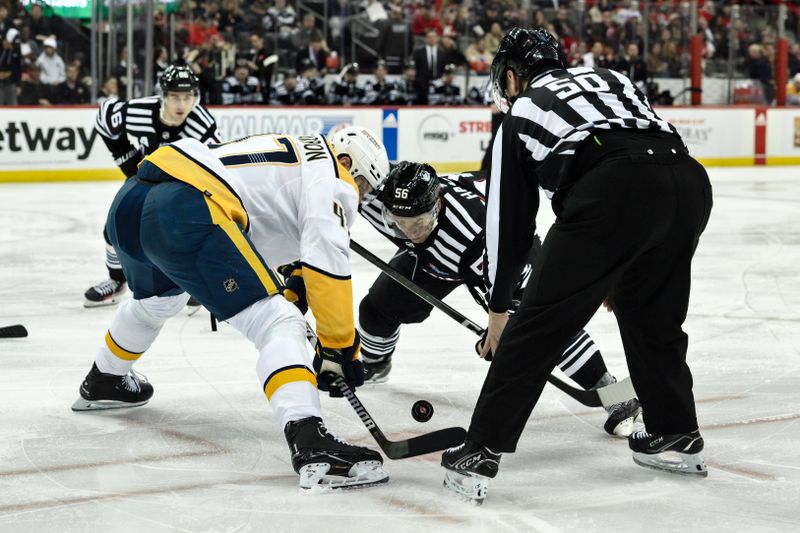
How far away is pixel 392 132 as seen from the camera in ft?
43.7

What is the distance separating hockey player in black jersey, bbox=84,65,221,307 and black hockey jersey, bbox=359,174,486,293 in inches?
90.2

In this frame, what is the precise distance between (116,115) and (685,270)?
3.78m

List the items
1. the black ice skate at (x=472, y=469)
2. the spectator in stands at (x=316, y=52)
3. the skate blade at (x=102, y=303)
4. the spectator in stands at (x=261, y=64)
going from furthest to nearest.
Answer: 1. the spectator in stands at (x=316, y=52)
2. the spectator in stands at (x=261, y=64)
3. the skate blade at (x=102, y=303)
4. the black ice skate at (x=472, y=469)

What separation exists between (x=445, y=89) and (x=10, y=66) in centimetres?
490

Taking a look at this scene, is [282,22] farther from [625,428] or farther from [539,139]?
[539,139]

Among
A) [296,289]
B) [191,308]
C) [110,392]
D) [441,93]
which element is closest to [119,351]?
[110,392]

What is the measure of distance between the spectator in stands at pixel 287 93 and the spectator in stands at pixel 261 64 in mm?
Result: 68

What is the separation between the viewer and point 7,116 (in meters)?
11.7

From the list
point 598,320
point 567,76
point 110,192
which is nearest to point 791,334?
point 598,320

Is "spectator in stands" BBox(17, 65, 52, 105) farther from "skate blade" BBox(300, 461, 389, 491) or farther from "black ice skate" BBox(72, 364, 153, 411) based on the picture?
"skate blade" BBox(300, 461, 389, 491)

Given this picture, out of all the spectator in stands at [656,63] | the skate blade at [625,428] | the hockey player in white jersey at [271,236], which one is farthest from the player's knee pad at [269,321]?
the spectator in stands at [656,63]

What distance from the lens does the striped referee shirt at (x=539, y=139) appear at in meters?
2.66

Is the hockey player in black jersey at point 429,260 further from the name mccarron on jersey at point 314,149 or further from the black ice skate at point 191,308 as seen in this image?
the black ice skate at point 191,308

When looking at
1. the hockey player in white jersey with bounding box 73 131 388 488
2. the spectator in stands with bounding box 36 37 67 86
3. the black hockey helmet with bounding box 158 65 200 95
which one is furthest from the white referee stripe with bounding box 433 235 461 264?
the spectator in stands with bounding box 36 37 67 86
